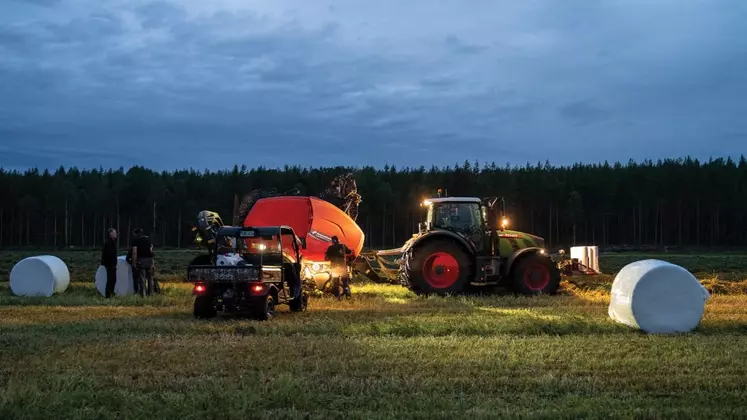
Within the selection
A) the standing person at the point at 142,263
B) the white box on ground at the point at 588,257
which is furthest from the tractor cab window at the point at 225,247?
the white box on ground at the point at 588,257

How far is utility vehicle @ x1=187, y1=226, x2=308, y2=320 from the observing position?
13305mm

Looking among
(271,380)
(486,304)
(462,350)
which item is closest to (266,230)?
(486,304)

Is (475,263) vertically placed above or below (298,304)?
above

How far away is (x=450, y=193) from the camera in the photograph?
255ft

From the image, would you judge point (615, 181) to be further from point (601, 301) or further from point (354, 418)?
point (354, 418)

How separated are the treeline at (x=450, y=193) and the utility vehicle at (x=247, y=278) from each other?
54.4 meters

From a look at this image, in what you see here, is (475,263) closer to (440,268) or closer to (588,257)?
(440,268)

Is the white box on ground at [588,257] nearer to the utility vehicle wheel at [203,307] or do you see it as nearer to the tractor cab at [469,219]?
the tractor cab at [469,219]

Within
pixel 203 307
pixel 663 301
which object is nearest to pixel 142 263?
pixel 203 307

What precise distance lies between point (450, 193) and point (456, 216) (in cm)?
5902

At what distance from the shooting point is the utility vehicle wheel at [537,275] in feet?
59.6

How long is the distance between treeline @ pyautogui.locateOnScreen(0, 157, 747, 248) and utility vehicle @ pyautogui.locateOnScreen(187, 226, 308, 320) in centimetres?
5437

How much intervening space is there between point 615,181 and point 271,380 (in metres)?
73.6

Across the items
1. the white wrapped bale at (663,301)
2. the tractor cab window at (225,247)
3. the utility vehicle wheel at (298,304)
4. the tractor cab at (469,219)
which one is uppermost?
the tractor cab at (469,219)
